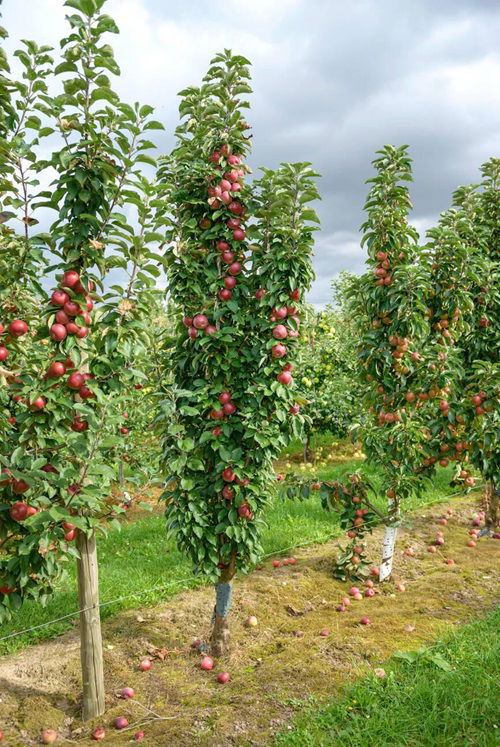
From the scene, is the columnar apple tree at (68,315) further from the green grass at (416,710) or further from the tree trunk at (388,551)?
the tree trunk at (388,551)

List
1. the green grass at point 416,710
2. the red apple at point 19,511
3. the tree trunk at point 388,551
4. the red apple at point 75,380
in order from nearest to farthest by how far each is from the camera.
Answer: the red apple at point 19,511, the red apple at point 75,380, the green grass at point 416,710, the tree trunk at point 388,551

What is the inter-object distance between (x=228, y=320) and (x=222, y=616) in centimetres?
229

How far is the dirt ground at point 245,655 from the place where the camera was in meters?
3.39

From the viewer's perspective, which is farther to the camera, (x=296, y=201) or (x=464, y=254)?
(x=464, y=254)

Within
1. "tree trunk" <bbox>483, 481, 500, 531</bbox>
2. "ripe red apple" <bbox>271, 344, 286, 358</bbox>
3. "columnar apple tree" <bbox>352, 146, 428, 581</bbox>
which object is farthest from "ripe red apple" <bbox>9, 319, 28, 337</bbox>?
"tree trunk" <bbox>483, 481, 500, 531</bbox>

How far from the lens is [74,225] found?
2.98m

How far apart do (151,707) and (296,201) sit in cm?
359

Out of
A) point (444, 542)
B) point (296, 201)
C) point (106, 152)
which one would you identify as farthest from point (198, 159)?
point (444, 542)

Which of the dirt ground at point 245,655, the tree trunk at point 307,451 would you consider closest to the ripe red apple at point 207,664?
the dirt ground at point 245,655

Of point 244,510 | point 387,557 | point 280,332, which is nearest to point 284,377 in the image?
point 280,332

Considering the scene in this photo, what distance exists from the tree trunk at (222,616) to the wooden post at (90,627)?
0.98 meters

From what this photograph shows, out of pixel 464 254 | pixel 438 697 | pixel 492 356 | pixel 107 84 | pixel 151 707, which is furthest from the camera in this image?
pixel 492 356

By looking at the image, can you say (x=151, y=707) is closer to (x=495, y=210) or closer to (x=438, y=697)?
(x=438, y=697)

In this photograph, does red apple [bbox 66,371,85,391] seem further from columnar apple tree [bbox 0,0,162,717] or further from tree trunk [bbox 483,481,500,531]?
tree trunk [bbox 483,481,500,531]
